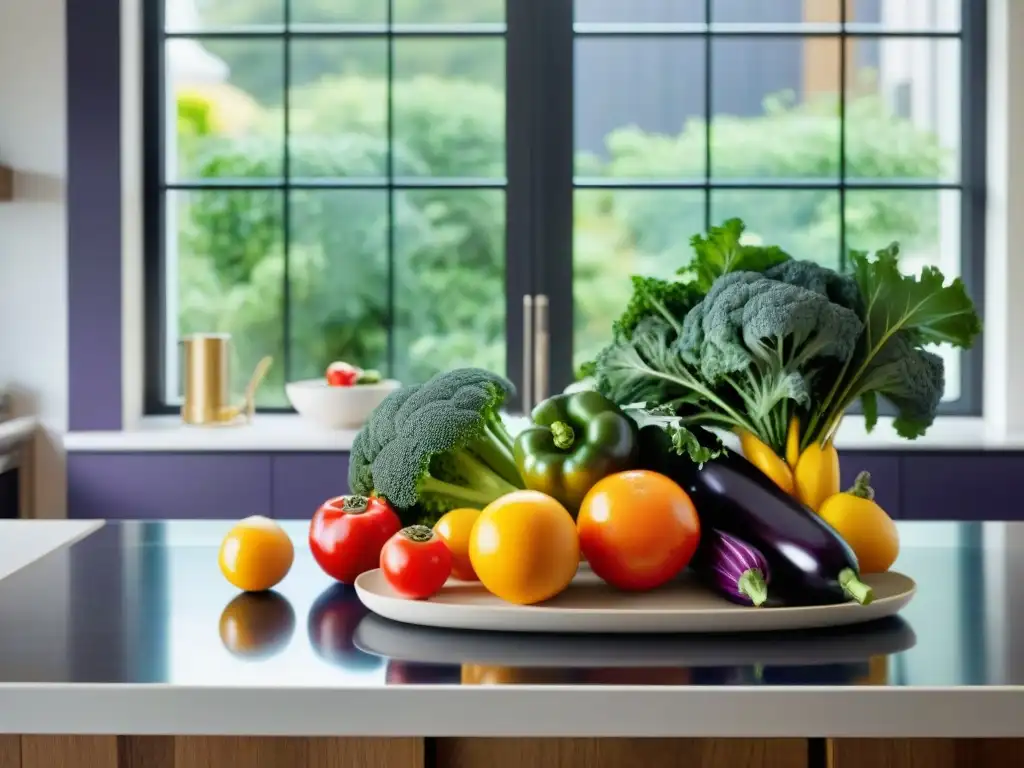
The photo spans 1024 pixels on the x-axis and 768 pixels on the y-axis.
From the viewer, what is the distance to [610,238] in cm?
362

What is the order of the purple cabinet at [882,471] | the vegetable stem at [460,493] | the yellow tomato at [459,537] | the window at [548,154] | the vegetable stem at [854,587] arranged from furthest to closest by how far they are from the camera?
the window at [548,154] → the purple cabinet at [882,471] → the vegetable stem at [460,493] → the yellow tomato at [459,537] → the vegetable stem at [854,587]

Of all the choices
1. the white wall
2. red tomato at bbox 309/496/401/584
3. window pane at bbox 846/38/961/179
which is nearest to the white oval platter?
red tomato at bbox 309/496/401/584

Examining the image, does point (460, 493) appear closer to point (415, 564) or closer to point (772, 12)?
point (415, 564)

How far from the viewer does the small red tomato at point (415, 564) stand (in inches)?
46.1

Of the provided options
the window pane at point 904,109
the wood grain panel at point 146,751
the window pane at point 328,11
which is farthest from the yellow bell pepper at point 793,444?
the window pane at point 328,11

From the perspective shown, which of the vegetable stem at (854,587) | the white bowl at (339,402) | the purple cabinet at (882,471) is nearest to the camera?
the vegetable stem at (854,587)

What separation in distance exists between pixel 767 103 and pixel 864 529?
253 centimetres

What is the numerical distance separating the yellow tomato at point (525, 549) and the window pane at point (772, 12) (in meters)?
2.74

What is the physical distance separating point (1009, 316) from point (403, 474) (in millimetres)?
2528

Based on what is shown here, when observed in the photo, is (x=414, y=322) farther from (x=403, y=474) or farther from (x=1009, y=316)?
(x=403, y=474)

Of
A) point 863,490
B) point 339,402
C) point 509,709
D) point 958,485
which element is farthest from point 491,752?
point 958,485

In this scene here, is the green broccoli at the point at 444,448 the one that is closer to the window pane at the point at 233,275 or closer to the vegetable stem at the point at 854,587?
the vegetable stem at the point at 854,587

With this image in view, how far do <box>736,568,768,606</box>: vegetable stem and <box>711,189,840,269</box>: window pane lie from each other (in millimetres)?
2547

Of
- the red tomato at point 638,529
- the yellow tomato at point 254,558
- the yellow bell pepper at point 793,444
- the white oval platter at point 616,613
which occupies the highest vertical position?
the yellow bell pepper at point 793,444
